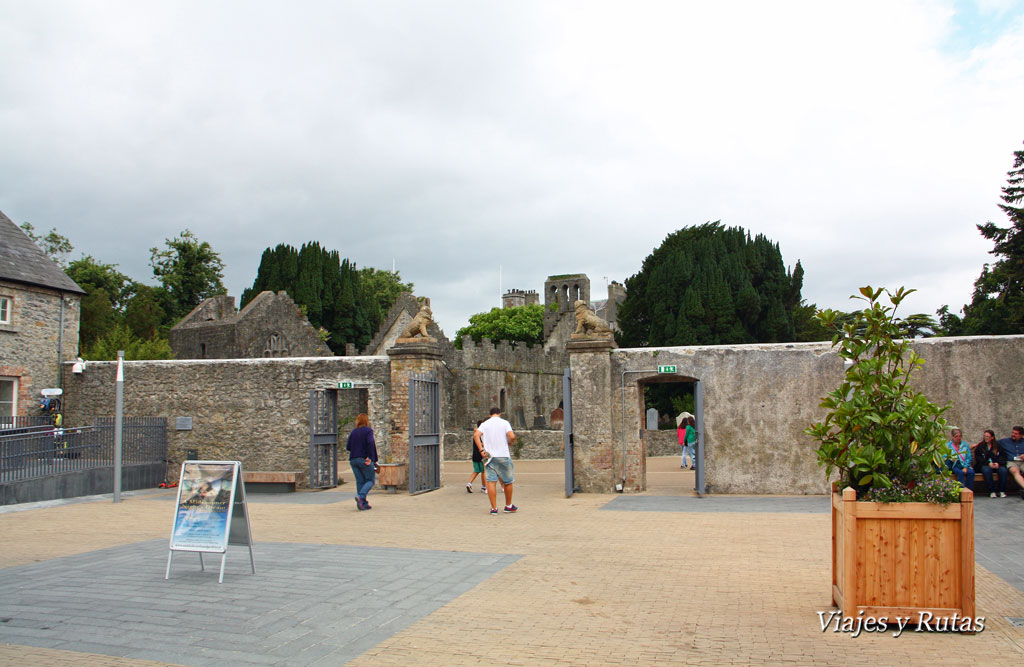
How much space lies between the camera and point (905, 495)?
5609 millimetres

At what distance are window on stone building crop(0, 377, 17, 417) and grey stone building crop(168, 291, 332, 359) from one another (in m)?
11.0

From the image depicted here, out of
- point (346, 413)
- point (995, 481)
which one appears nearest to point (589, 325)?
point (995, 481)

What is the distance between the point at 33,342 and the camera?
1803cm

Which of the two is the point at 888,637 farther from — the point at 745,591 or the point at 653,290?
the point at 653,290

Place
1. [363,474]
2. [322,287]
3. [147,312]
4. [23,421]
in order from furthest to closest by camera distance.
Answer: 1. [322,287]
2. [147,312]
3. [23,421]
4. [363,474]

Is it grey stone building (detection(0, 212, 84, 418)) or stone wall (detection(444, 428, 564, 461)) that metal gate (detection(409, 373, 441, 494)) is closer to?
grey stone building (detection(0, 212, 84, 418))

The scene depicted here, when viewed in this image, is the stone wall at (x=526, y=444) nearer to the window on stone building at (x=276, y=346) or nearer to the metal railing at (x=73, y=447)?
the window on stone building at (x=276, y=346)

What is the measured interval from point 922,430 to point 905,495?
0.50m

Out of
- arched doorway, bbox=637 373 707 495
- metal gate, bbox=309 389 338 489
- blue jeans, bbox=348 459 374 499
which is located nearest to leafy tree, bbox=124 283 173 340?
metal gate, bbox=309 389 338 489

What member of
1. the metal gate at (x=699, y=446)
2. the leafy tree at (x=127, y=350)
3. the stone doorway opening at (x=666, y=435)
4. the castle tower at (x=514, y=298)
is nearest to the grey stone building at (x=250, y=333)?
the leafy tree at (x=127, y=350)

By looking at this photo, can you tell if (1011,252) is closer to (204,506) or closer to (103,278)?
(204,506)

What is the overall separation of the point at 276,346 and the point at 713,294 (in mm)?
20372

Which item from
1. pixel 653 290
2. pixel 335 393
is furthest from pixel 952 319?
pixel 335 393

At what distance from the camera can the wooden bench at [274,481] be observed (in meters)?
15.4
